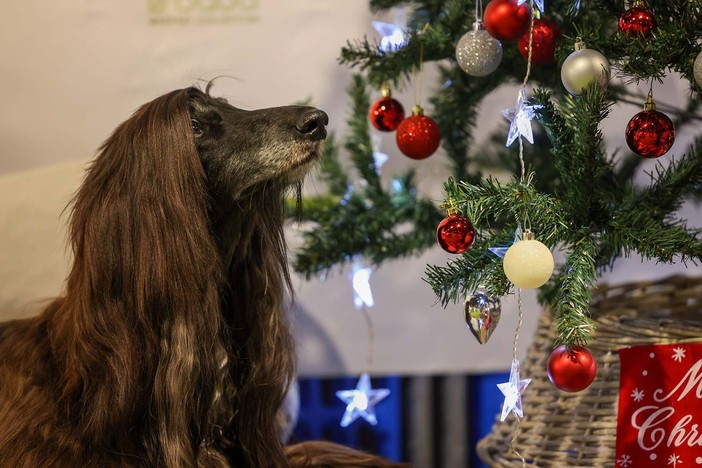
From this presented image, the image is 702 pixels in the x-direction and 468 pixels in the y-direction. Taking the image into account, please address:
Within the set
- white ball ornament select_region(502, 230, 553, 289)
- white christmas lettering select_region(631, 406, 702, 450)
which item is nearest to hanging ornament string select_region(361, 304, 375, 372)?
white christmas lettering select_region(631, 406, 702, 450)

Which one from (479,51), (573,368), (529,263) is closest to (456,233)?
(529,263)

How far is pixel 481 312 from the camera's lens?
3.38ft

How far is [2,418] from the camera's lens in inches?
42.4

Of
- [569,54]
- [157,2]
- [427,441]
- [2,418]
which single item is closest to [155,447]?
[2,418]

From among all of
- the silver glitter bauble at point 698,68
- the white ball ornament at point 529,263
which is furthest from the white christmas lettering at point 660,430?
the silver glitter bauble at point 698,68

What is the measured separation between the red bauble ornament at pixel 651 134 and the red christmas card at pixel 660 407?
11.4 inches

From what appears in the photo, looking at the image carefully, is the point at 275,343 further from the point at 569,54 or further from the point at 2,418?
the point at 569,54

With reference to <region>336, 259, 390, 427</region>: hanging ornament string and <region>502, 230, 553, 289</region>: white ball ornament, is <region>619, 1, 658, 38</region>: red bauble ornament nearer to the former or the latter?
<region>502, 230, 553, 289</region>: white ball ornament

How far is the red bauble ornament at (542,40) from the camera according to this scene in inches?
45.2

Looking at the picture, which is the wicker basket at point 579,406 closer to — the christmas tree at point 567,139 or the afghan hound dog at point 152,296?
the christmas tree at point 567,139

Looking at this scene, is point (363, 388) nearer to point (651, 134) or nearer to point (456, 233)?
point (456, 233)

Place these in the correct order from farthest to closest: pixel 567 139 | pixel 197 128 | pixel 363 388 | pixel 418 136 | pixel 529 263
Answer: pixel 363 388, pixel 418 136, pixel 197 128, pixel 567 139, pixel 529 263

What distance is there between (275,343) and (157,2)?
3.11 ft

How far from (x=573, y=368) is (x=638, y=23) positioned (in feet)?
1.38
